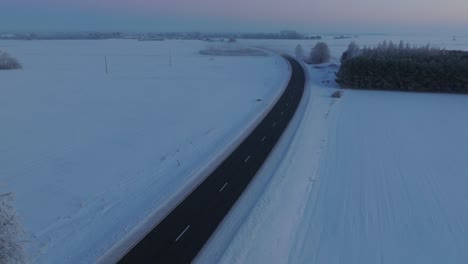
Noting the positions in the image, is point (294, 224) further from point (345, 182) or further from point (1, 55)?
point (1, 55)

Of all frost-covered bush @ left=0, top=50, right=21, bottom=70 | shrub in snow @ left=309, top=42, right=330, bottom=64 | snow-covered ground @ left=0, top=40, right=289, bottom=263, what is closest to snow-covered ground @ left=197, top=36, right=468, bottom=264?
snow-covered ground @ left=0, top=40, right=289, bottom=263

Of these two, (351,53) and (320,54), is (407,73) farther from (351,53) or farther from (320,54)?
(320,54)

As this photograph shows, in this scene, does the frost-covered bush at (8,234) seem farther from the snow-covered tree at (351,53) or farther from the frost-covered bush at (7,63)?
the frost-covered bush at (7,63)

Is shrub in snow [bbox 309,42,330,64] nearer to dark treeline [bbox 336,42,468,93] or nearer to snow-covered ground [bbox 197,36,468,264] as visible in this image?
dark treeline [bbox 336,42,468,93]

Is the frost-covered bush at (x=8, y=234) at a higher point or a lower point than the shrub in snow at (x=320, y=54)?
higher

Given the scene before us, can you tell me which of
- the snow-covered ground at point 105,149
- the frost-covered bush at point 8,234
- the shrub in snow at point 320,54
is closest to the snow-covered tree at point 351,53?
the shrub in snow at point 320,54

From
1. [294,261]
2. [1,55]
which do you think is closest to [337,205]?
[294,261]

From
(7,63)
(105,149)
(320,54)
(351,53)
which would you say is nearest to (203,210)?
(105,149)
